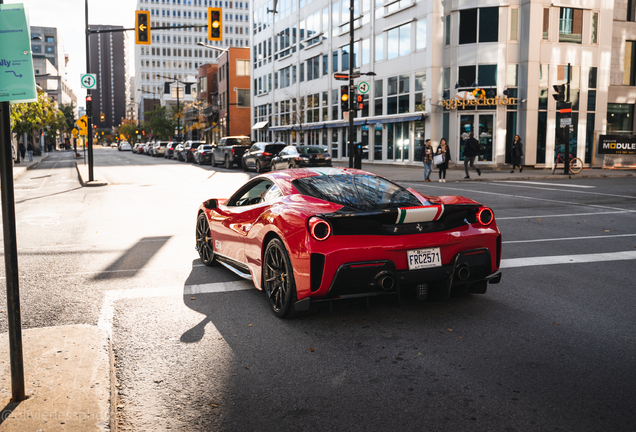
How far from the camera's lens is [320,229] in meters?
4.80

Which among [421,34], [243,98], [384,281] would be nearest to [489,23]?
[421,34]

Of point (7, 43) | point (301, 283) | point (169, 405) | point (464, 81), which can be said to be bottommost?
point (169, 405)

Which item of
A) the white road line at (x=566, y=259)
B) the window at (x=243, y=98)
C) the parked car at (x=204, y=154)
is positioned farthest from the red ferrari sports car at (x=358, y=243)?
the window at (x=243, y=98)

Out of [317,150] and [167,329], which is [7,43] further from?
[317,150]

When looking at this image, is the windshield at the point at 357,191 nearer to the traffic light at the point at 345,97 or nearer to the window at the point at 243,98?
the traffic light at the point at 345,97

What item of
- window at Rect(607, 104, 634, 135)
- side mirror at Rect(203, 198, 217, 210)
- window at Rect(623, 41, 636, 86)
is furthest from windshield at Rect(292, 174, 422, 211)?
window at Rect(623, 41, 636, 86)

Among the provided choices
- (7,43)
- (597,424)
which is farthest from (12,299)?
(597,424)

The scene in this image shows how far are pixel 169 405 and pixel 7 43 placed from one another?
2.25 m

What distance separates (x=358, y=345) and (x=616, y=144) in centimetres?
3514

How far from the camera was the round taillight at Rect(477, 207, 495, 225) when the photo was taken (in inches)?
214

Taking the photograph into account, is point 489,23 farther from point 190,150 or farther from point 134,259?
point 134,259

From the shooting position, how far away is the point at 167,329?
5.03 metres

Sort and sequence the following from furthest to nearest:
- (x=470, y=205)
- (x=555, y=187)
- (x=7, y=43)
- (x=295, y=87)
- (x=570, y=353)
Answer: (x=295, y=87) < (x=555, y=187) < (x=470, y=205) < (x=570, y=353) < (x=7, y=43)

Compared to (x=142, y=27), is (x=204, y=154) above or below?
below
